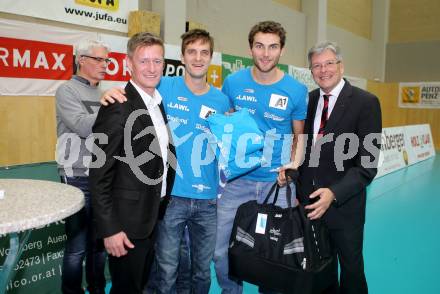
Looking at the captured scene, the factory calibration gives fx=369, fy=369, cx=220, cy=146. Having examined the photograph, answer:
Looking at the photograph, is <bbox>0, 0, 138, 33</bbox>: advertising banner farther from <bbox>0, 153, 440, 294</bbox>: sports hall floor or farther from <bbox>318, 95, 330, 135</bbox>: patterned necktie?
<bbox>318, 95, 330, 135</bbox>: patterned necktie

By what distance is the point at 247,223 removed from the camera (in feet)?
6.50

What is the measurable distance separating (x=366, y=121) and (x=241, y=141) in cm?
70

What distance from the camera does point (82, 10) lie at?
545cm

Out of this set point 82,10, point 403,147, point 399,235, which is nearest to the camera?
point 399,235

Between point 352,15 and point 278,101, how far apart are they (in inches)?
542

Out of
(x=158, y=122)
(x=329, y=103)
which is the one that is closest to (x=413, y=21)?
(x=329, y=103)

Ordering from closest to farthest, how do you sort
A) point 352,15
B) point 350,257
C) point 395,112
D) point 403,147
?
point 350,257, point 403,147, point 395,112, point 352,15

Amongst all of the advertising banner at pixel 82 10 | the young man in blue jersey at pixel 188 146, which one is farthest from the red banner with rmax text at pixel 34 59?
the young man in blue jersey at pixel 188 146

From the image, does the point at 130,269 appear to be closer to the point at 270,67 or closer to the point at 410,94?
the point at 270,67

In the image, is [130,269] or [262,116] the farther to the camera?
[262,116]

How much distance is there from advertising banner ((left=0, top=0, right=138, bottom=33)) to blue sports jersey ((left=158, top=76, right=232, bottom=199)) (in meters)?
3.77

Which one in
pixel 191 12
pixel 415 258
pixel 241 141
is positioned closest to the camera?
pixel 241 141

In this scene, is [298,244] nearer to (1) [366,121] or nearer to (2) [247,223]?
(2) [247,223]

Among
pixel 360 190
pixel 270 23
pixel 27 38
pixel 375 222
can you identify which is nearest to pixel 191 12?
pixel 27 38
